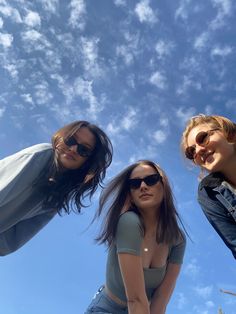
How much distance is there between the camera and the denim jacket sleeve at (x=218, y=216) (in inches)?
130

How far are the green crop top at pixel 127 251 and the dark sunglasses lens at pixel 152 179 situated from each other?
0.57 meters

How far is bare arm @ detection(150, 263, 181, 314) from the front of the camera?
13.3 ft

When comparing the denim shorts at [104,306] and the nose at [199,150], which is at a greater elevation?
the nose at [199,150]

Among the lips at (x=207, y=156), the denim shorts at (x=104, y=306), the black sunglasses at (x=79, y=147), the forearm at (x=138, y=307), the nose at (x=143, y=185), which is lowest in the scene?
the forearm at (x=138, y=307)

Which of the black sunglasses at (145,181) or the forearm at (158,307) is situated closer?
the forearm at (158,307)

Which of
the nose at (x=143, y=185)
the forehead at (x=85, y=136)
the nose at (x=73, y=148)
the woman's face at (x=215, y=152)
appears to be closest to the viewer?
the woman's face at (x=215, y=152)

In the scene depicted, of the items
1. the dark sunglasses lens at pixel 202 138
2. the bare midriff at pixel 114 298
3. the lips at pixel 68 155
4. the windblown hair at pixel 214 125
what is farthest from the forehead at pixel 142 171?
the bare midriff at pixel 114 298

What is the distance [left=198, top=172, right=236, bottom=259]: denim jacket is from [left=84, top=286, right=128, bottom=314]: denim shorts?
1.37 metres

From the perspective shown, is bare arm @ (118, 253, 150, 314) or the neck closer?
bare arm @ (118, 253, 150, 314)

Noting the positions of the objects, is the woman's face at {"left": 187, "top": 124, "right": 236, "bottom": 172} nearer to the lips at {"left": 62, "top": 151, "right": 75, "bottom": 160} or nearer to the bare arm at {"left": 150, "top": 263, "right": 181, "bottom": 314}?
the bare arm at {"left": 150, "top": 263, "right": 181, "bottom": 314}

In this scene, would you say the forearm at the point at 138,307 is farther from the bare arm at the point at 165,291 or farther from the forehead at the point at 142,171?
the forehead at the point at 142,171

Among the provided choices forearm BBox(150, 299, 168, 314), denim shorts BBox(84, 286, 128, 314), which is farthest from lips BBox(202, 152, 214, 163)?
denim shorts BBox(84, 286, 128, 314)

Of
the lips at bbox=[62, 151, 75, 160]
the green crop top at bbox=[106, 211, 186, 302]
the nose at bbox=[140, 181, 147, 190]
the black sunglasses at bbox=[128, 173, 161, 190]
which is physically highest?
the lips at bbox=[62, 151, 75, 160]

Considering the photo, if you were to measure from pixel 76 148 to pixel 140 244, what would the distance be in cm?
184
